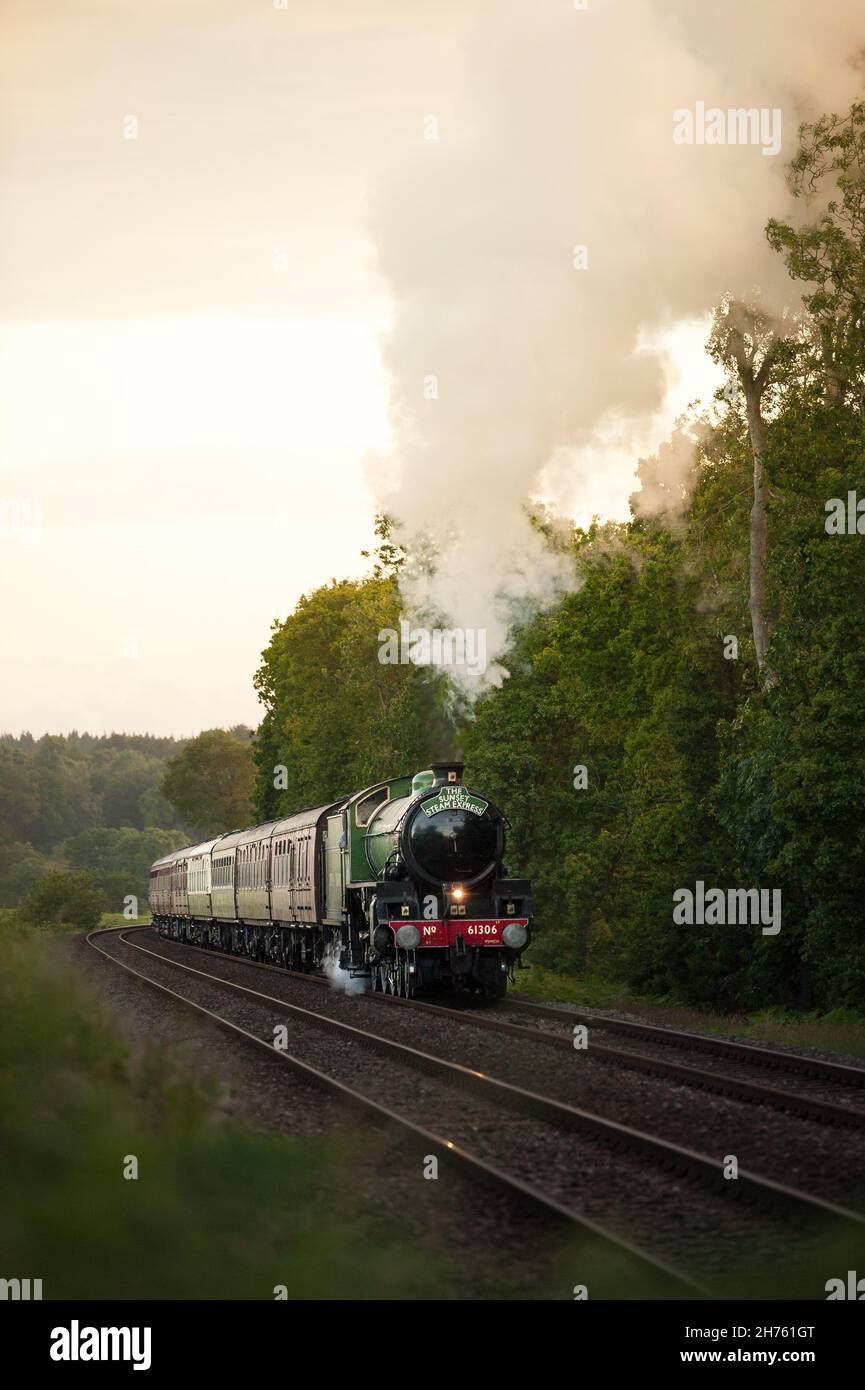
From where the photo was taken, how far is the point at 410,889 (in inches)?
943

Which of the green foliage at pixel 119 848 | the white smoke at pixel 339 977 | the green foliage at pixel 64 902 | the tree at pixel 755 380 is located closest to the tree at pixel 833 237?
the tree at pixel 755 380

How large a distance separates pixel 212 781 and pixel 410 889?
9894 cm

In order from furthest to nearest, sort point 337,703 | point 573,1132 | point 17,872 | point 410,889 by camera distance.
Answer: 1. point 17,872
2. point 337,703
3. point 410,889
4. point 573,1132

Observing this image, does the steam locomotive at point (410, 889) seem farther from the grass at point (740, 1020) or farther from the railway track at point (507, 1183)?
the railway track at point (507, 1183)

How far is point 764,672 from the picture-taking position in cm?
2981

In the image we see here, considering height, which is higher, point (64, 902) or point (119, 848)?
point (119, 848)

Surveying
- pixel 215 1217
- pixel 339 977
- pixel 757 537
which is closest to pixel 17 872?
pixel 339 977

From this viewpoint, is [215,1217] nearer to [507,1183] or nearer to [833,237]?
[507,1183]

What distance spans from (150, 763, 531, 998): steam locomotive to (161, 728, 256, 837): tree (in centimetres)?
8783

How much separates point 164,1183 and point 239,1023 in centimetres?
1255
